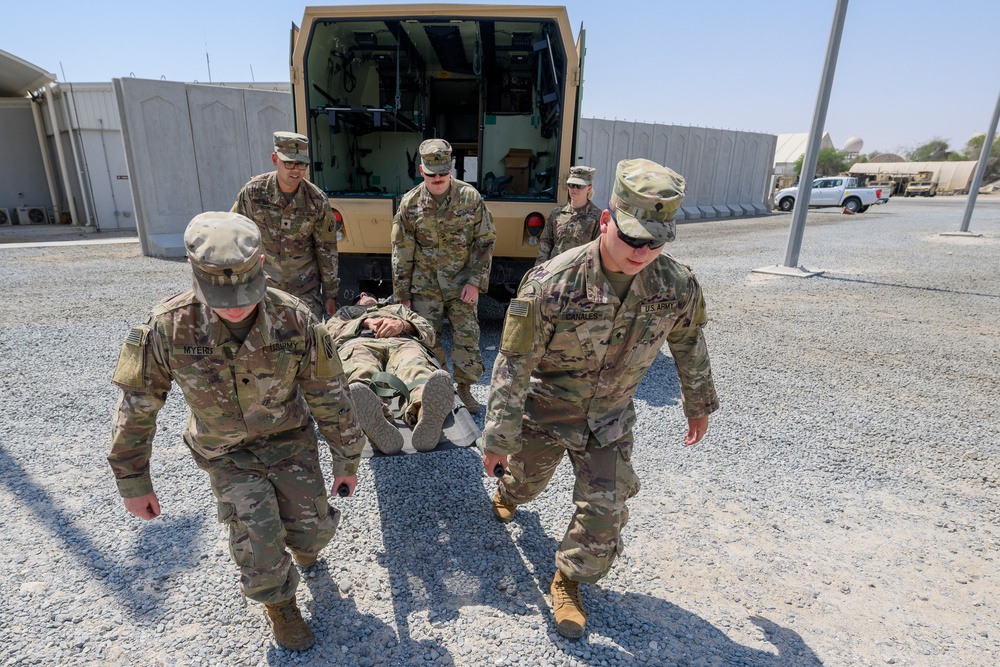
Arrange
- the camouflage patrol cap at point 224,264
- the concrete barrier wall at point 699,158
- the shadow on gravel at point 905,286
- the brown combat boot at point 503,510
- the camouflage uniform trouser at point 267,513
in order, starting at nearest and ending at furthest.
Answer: the camouflage patrol cap at point 224,264
the camouflage uniform trouser at point 267,513
the brown combat boot at point 503,510
the shadow on gravel at point 905,286
the concrete barrier wall at point 699,158

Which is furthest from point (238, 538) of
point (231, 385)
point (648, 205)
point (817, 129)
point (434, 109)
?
point (817, 129)

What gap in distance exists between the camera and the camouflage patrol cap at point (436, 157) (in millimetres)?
3648

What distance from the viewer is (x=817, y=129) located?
8.66m

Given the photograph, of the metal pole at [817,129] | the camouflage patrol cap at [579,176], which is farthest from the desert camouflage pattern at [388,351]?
the metal pole at [817,129]

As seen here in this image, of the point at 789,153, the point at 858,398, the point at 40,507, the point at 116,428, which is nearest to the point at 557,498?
the point at 116,428

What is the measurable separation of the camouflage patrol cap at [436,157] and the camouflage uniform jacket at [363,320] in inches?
37.2

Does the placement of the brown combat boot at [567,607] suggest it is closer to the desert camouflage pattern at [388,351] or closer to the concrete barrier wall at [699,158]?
the desert camouflage pattern at [388,351]

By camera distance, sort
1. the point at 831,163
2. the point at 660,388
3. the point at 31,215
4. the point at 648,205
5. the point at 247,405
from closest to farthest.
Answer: the point at 648,205
the point at 247,405
the point at 660,388
the point at 31,215
the point at 831,163

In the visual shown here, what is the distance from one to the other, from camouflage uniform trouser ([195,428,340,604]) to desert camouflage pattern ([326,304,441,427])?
0.77 metres

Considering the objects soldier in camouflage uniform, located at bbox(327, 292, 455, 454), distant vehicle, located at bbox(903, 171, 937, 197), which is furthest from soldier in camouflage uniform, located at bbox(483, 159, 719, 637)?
distant vehicle, located at bbox(903, 171, 937, 197)

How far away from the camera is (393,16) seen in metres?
4.64

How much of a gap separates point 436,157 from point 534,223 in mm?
1589

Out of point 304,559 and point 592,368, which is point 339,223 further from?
point 592,368

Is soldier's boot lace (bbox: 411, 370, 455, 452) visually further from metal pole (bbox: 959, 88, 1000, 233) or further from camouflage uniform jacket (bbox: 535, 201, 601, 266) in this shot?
metal pole (bbox: 959, 88, 1000, 233)
